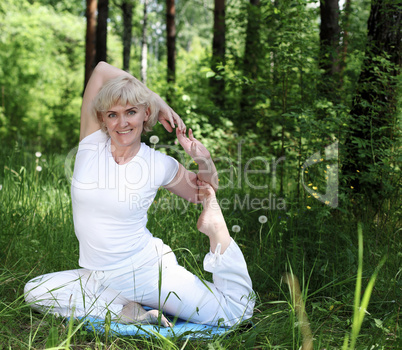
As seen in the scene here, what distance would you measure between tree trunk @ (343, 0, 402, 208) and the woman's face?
75.0 inches

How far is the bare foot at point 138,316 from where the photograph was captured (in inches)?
96.0

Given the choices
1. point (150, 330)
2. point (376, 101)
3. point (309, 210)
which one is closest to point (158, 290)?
point (150, 330)

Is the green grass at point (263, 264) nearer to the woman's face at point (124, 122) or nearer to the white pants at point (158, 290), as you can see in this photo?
the white pants at point (158, 290)

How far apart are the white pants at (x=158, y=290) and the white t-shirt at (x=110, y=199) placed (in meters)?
0.11

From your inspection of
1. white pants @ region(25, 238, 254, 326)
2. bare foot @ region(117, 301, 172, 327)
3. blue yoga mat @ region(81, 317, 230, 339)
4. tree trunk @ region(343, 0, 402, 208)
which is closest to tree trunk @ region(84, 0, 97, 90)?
tree trunk @ region(343, 0, 402, 208)

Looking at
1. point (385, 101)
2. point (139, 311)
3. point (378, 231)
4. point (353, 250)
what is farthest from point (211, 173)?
point (385, 101)

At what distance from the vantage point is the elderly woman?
238cm

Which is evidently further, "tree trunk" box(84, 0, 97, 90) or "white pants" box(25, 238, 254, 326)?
"tree trunk" box(84, 0, 97, 90)

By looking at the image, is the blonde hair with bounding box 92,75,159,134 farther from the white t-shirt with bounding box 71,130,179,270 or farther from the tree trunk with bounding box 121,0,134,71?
the tree trunk with bounding box 121,0,134,71

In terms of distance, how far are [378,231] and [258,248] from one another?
96 centimetres

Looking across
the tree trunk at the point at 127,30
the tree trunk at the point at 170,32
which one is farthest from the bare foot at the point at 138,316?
the tree trunk at the point at 127,30

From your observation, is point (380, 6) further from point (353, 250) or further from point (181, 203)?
point (181, 203)

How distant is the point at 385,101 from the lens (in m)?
3.71

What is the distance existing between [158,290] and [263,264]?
1.02 meters
